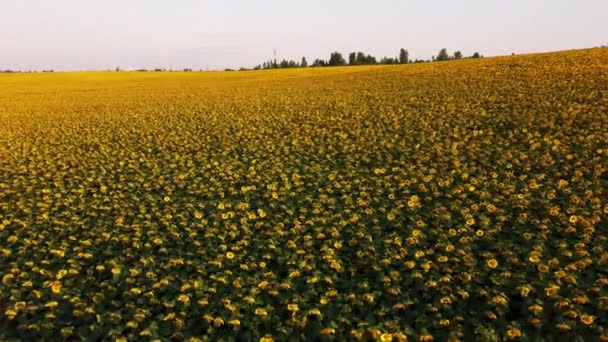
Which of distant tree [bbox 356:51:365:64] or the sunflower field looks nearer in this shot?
the sunflower field

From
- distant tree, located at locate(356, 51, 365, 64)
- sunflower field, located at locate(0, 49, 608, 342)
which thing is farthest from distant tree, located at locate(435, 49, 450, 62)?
sunflower field, located at locate(0, 49, 608, 342)

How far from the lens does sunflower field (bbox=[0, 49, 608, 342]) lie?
6.46 meters

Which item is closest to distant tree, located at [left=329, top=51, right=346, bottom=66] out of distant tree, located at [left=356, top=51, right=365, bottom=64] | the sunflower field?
distant tree, located at [left=356, top=51, right=365, bottom=64]

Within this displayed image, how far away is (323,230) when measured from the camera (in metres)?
9.23

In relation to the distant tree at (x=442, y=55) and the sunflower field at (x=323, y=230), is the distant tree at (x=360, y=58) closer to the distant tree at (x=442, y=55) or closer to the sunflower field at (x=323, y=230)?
the distant tree at (x=442, y=55)

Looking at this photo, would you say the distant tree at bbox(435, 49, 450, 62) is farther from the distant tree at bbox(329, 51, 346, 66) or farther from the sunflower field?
the sunflower field

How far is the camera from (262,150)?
15852 mm

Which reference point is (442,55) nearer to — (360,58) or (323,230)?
(360,58)

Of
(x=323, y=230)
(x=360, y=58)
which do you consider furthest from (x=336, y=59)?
(x=323, y=230)

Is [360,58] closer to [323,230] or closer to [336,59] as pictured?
[336,59]

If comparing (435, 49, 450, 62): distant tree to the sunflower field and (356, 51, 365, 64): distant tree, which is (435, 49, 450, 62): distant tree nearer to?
(356, 51, 365, 64): distant tree

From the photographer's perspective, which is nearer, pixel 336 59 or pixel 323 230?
pixel 323 230

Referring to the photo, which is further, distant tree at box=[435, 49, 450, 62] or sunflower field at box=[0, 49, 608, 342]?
distant tree at box=[435, 49, 450, 62]

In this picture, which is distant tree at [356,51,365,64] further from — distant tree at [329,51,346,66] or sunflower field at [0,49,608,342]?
sunflower field at [0,49,608,342]
